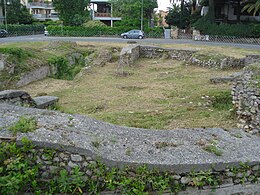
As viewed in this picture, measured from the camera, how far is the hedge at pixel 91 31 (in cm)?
3356

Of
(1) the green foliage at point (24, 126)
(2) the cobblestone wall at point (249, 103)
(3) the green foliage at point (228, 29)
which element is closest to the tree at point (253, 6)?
(3) the green foliage at point (228, 29)

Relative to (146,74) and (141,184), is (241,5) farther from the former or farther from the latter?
(141,184)

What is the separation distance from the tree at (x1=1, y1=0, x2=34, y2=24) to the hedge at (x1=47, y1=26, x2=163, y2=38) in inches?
426

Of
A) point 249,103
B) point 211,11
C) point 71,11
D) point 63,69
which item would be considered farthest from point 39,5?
point 249,103

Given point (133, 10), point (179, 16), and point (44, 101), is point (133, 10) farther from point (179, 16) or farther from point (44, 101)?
point (44, 101)

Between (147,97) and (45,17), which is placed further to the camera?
(45,17)

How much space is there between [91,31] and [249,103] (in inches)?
1181

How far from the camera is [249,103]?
19.9ft

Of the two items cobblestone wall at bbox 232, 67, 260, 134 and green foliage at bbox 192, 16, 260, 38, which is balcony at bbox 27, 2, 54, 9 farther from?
cobblestone wall at bbox 232, 67, 260, 134

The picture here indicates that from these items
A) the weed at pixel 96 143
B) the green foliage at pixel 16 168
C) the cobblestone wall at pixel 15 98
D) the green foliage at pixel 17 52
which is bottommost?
the green foliage at pixel 16 168

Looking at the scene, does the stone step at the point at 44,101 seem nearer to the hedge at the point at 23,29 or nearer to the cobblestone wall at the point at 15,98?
the cobblestone wall at the point at 15,98

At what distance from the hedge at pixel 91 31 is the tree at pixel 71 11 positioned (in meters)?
2.12

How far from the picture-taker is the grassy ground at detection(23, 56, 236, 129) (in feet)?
22.8

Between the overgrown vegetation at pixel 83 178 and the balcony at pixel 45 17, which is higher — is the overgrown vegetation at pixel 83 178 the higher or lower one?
the lower one
